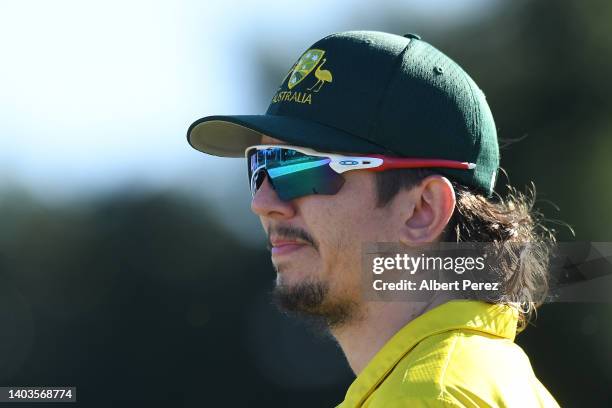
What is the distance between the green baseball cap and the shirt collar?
0.46 m

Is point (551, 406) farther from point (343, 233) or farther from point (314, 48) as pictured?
point (314, 48)

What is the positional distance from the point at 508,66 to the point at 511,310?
567cm

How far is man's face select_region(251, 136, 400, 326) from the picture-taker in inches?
111

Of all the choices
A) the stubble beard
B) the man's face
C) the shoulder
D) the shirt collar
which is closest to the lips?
the man's face

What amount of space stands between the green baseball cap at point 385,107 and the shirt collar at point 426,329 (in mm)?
463

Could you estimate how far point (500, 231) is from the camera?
2.99 metres

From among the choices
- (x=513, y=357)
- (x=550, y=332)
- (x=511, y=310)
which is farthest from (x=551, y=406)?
(x=550, y=332)

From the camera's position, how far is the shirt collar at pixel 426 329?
2465 millimetres

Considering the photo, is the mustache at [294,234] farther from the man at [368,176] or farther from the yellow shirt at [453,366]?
the yellow shirt at [453,366]

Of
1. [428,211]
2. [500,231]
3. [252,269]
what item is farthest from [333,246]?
[252,269]

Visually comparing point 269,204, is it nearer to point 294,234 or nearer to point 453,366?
point 294,234

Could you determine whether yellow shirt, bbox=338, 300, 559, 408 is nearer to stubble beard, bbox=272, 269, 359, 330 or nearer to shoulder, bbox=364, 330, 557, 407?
shoulder, bbox=364, 330, 557, 407

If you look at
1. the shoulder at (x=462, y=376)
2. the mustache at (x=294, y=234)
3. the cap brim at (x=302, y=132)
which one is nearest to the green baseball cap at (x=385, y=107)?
the cap brim at (x=302, y=132)

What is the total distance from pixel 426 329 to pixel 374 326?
29 centimetres
